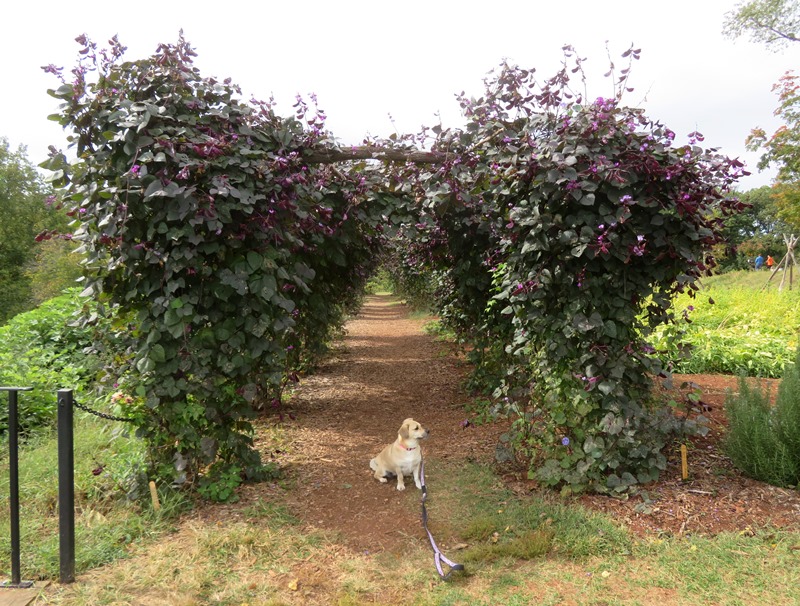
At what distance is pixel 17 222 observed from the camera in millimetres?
33281

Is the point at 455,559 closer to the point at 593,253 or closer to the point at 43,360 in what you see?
the point at 593,253

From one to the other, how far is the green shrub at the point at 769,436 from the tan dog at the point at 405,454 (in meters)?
2.25

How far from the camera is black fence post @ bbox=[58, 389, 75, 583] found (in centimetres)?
275

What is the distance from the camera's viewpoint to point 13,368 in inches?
241

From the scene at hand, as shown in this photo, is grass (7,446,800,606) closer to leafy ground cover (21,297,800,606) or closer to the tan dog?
leafy ground cover (21,297,800,606)

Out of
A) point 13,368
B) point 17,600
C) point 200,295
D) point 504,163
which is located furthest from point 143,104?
point 13,368

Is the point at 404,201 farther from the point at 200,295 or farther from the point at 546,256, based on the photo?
the point at 200,295

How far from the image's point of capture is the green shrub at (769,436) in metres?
3.47

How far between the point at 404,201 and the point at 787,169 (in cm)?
1452

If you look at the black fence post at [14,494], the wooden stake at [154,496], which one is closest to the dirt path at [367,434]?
the wooden stake at [154,496]

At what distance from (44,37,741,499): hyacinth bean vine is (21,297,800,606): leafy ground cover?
1.10ft

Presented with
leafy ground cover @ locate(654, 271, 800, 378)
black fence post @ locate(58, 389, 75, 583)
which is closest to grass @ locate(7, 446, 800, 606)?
black fence post @ locate(58, 389, 75, 583)

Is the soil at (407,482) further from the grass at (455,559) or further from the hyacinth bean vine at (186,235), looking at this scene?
the hyacinth bean vine at (186,235)

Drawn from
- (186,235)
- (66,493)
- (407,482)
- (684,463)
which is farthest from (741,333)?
(66,493)
